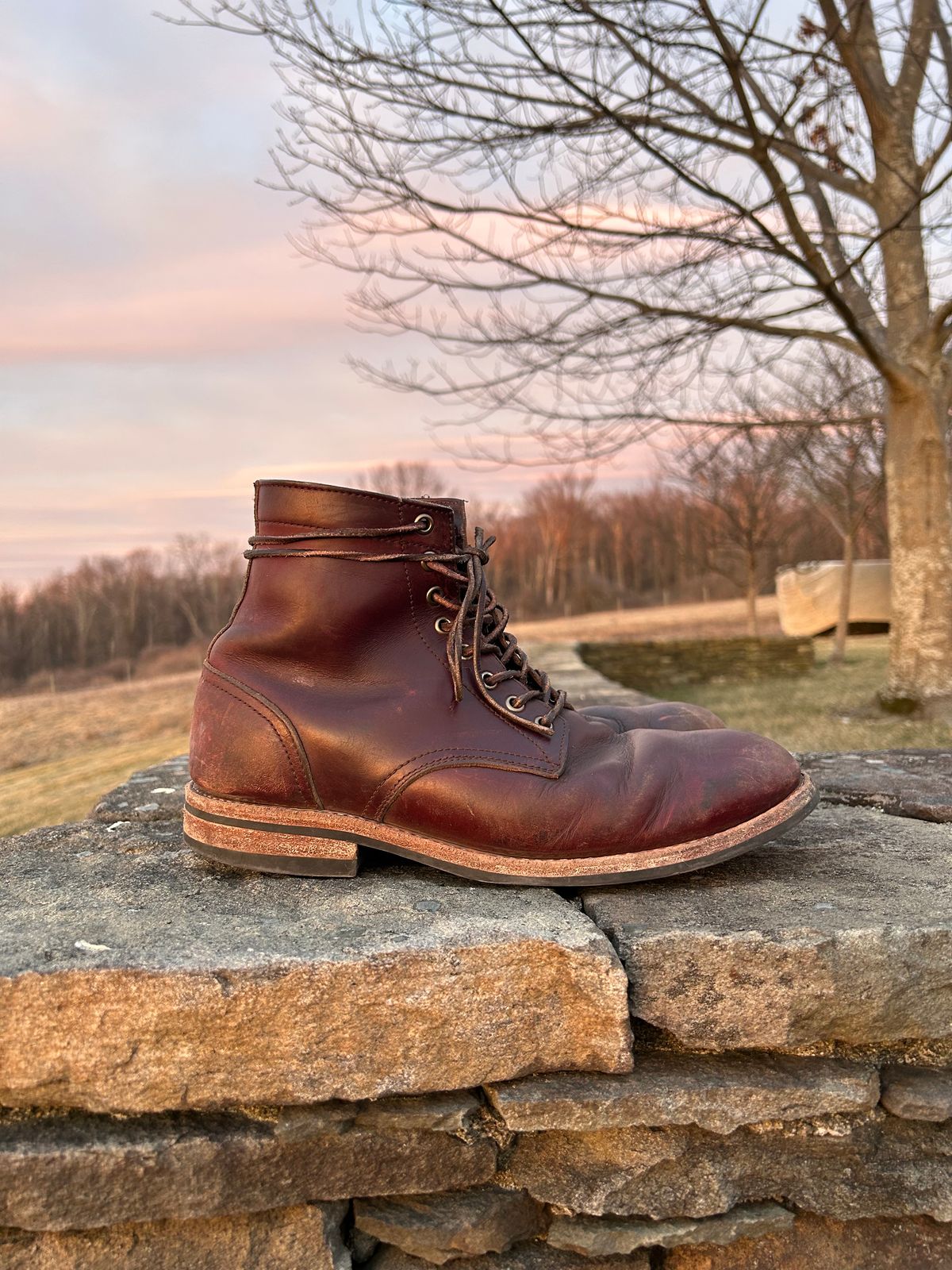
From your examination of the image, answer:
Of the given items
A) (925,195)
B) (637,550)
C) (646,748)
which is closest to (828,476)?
(925,195)

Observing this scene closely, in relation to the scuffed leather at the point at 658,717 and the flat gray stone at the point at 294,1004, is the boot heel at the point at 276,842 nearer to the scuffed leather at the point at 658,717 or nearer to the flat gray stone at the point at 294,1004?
the flat gray stone at the point at 294,1004

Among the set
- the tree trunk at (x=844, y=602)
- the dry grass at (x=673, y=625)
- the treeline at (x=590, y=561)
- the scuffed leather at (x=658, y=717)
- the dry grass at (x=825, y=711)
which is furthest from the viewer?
the treeline at (x=590, y=561)

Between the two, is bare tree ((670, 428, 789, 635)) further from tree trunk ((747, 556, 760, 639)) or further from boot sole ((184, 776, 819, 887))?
boot sole ((184, 776, 819, 887))

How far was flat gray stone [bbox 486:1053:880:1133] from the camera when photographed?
122 cm

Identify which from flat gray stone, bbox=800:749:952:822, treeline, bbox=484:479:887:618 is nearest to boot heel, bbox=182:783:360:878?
flat gray stone, bbox=800:749:952:822

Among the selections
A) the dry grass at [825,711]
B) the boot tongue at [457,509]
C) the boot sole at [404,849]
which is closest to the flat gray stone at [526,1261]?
the boot sole at [404,849]

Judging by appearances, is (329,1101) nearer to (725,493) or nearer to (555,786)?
(555,786)

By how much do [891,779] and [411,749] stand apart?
1403 mm

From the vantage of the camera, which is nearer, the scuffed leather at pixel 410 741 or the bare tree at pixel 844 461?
the scuffed leather at pixel 410 741

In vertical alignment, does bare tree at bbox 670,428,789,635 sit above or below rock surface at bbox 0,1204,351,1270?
above

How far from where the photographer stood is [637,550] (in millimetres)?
46219

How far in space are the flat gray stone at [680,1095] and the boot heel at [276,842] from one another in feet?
1.36

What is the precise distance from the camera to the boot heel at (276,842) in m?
1.42

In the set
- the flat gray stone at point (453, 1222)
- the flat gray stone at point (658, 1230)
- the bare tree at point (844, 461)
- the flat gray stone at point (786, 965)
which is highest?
the bare tree at point (844, 461)
